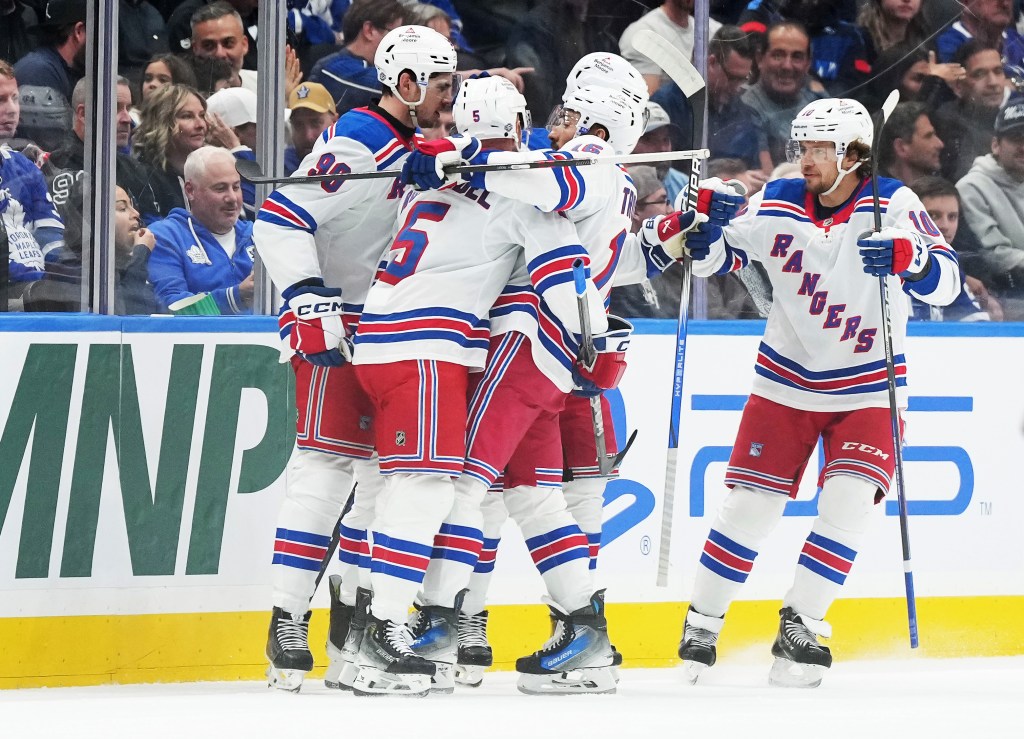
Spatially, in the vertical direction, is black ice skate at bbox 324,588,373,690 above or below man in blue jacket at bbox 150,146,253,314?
below

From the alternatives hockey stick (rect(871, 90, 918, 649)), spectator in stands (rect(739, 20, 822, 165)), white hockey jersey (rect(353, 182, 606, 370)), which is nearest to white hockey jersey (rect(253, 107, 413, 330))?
white hockey jersey (rect(353, 182, 606, 370))

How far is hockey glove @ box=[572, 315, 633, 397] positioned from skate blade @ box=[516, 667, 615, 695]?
66 centimetres

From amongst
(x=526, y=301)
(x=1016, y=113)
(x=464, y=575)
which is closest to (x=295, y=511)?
(x=464, y=575)

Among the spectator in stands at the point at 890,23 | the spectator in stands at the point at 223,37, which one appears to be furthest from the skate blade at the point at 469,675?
the spectator in stands at the point at 890,23

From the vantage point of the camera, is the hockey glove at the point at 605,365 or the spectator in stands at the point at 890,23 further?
the spectator in stands at the point at 890,23

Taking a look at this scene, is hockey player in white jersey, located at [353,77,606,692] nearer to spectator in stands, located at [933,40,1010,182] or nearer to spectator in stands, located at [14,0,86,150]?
spectator in stands, located at [14,0,86,150]

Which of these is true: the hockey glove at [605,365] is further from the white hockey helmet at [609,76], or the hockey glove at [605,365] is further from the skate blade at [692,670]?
the skate blade at [692,670]

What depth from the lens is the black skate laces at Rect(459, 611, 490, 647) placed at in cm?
391

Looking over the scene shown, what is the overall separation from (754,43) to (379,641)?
9.22ft

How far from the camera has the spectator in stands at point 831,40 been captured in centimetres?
530

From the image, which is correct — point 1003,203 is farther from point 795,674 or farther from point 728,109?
point 795,674

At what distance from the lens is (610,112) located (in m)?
3.74

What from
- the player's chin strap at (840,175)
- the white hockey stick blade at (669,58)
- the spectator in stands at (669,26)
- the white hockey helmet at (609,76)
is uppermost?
the spectator in stands at (669,26)

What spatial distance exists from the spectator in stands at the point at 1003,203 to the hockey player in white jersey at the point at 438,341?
2166 millimetres
